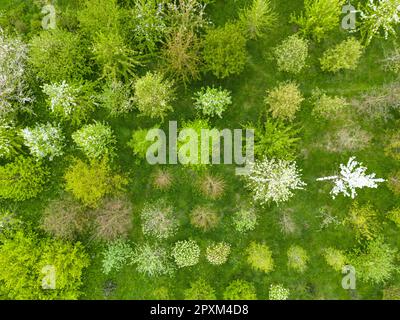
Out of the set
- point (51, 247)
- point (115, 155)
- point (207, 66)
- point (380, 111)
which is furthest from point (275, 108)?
point (51, 247)

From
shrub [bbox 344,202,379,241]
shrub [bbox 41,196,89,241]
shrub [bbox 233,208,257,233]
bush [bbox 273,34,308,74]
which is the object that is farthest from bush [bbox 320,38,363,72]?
shrub [bbox 41,196,89,241]

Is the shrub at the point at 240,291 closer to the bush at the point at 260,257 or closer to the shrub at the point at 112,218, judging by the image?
the bush at the point at 260,257

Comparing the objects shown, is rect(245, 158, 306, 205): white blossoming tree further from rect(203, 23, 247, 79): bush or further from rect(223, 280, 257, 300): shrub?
rect(203, 23, 247, 79): bush

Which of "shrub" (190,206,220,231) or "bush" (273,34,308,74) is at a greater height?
"bush" (273,34,308,74)

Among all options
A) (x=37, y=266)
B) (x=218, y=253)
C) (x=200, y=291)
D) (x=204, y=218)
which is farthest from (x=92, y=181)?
(x=200, y=291)

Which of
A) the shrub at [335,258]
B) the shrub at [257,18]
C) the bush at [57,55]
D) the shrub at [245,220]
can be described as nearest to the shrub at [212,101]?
the shrub at [257,18]

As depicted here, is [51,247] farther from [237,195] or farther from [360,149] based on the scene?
[360,149]

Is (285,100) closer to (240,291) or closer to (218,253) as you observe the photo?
(218,253)
